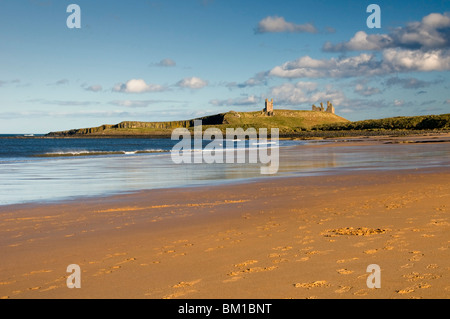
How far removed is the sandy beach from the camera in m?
5.76

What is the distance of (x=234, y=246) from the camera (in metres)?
7.92

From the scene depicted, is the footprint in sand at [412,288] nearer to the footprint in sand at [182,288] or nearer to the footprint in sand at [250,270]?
the footprint in sand at [250,270]

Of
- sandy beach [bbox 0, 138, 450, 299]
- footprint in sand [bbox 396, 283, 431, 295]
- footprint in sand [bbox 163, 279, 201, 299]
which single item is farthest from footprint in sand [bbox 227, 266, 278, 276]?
footprint in sand [bbox 396, 283, 431, 295]

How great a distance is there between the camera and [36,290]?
19.5 feet

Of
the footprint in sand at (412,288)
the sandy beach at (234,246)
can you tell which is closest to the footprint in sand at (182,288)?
the sandy beach at (234,246)

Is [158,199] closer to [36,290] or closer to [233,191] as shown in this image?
[233,191]

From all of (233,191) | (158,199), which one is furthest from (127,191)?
(233,191)

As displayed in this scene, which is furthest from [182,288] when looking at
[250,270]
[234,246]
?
[234,246]

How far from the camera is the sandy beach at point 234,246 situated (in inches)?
227

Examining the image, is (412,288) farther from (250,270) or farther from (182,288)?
(182,288)

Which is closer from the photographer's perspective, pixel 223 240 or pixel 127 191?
pixel 223 240

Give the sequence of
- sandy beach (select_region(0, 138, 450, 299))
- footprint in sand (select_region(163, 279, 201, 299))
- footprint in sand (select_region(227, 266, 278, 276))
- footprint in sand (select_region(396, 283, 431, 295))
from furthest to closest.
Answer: footprint in sand (select_region(227, 266, 278, 276)), sandy beach (select_region(0, 138, 450, 299)), footprint in sand (select_region(163, 279, 201, 299)), footprint in sand (select_region(396, 283, 431, 295))

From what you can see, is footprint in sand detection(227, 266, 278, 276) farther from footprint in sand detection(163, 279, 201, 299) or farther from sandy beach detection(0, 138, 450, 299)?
footprint in sand detection(163, 279, 201, 299)
